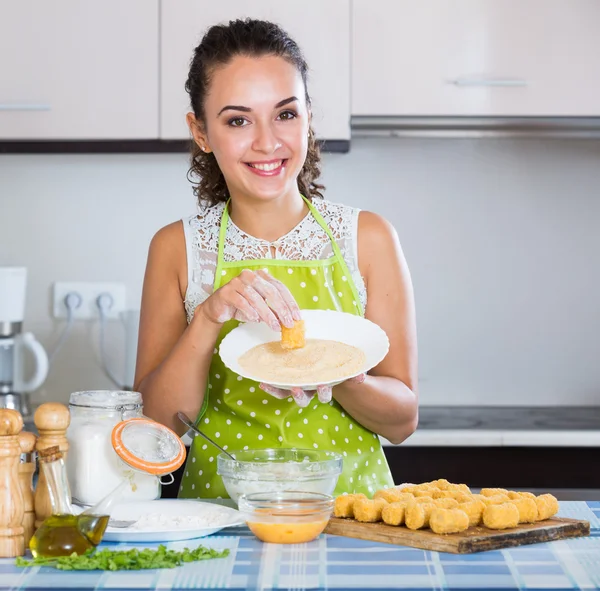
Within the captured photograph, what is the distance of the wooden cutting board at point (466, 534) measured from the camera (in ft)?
3.22

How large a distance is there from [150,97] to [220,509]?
1491 millimetres

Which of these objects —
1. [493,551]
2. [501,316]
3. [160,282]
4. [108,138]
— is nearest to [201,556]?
[493,551]

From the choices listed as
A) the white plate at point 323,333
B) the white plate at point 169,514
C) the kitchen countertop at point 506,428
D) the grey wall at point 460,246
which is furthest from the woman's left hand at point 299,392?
the grey wall at point 460,246

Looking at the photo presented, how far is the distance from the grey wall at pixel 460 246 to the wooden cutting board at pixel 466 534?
1.60 m

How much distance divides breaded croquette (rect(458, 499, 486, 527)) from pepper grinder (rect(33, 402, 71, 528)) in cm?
44

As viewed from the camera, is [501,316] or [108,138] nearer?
[108,138]

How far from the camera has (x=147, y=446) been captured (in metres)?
1.15

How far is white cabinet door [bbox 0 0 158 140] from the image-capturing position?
2391mm

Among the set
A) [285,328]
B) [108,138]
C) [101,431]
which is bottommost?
[101,431]

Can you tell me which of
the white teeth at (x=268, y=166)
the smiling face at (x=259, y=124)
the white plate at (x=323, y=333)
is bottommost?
the white plate at (x=323, y=333)

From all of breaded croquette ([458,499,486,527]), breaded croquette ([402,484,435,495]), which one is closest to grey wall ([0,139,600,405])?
breaded croquette ([402,484,435,495])

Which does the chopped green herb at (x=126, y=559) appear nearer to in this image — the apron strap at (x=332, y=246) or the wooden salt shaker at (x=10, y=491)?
the wooden salt shaker at (x=10, y=491)

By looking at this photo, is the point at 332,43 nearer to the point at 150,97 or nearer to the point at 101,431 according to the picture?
the point at 150,97

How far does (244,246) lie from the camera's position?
1.64 m
